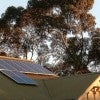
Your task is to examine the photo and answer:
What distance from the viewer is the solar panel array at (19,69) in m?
26.5

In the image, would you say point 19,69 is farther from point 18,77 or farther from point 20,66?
point 18,77

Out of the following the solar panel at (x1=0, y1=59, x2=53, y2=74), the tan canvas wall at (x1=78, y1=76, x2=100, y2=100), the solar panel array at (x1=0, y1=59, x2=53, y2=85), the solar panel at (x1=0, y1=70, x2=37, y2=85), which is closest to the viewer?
the tan canvas wall at (x1=78, y1=76, x2=100, y2=100)

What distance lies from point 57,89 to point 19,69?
4.79m

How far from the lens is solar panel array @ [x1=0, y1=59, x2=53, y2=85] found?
26469mm

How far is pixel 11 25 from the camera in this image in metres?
61.0

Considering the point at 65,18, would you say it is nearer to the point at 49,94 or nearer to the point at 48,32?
the point at 48,32

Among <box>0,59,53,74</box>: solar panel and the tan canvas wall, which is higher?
<box>0,59,53,74</box>: solar panel

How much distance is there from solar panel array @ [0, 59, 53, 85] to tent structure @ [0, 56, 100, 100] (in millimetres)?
416

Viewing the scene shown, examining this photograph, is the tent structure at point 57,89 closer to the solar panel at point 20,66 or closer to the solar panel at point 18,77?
the solar panel at point 18,77

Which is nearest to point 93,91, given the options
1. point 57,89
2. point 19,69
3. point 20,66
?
point 57,89

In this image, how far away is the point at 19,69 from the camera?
29875 mm

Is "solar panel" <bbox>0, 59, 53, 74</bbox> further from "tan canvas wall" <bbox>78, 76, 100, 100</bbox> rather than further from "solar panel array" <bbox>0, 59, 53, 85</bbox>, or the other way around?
"tan canvas wall" <bbox>78, 76, 100, 100</bbox>

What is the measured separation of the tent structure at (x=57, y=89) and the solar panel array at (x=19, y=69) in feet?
1.36

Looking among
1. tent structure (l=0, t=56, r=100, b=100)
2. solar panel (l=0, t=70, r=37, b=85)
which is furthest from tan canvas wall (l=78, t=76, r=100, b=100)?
solar panel (l=0, t=70, r=37, b=85)
